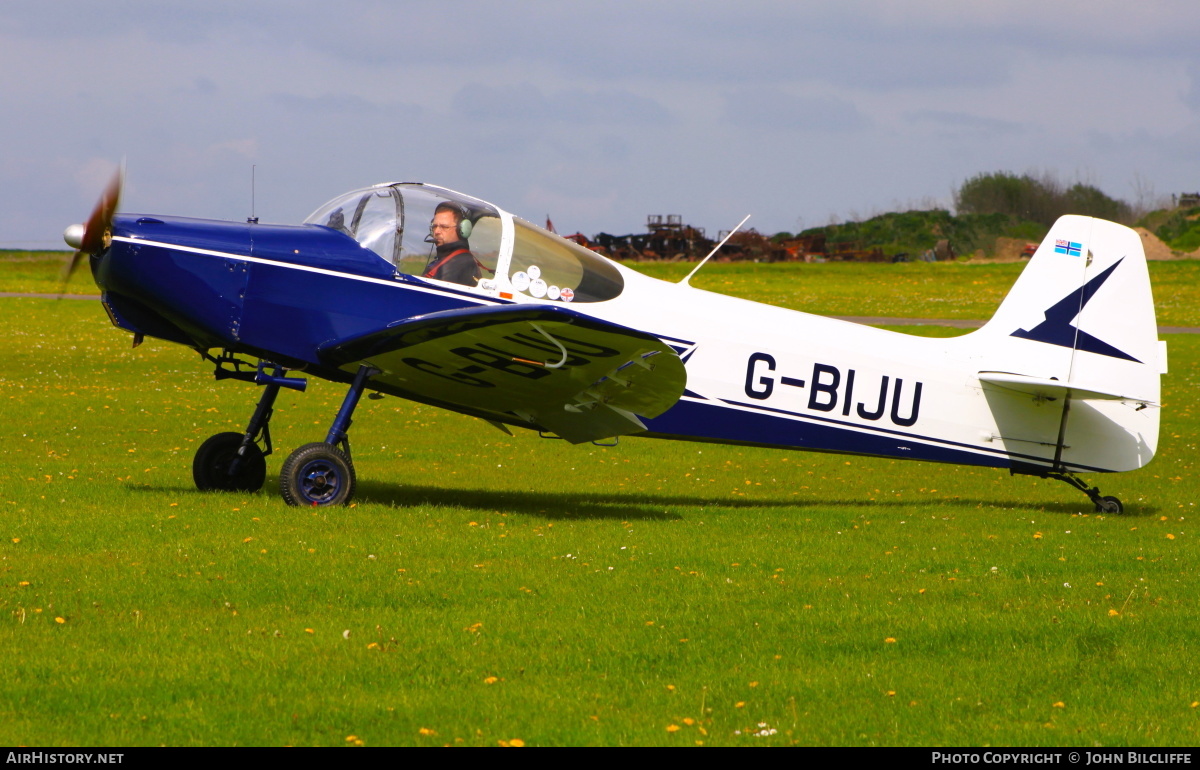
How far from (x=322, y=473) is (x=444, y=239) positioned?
2140mm

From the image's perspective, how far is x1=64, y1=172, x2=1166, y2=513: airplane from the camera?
895 cm

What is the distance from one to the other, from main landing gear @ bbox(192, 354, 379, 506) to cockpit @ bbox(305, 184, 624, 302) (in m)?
1.02

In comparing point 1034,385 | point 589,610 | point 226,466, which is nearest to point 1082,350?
point 1034,385

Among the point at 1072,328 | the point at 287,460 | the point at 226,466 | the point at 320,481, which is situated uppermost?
the point at 1072,328

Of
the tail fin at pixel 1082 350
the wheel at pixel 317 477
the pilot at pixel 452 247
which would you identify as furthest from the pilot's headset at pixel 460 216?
the tail fin at pixel 1082 350

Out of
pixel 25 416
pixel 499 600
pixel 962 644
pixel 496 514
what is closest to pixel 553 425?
pixel 496 514

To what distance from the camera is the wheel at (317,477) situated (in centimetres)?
914

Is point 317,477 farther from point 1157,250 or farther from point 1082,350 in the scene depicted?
point 1157,250

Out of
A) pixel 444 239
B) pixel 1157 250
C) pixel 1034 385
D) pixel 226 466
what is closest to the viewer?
pixel 444 239

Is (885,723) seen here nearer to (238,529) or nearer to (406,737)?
(406,737)

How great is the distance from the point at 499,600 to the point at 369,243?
397cm

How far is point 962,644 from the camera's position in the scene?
5.87 meters

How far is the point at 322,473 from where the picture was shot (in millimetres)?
9297

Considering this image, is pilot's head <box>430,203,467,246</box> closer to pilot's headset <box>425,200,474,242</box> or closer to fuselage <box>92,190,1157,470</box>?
pilot's headset <box>425,200,474,242</box>
